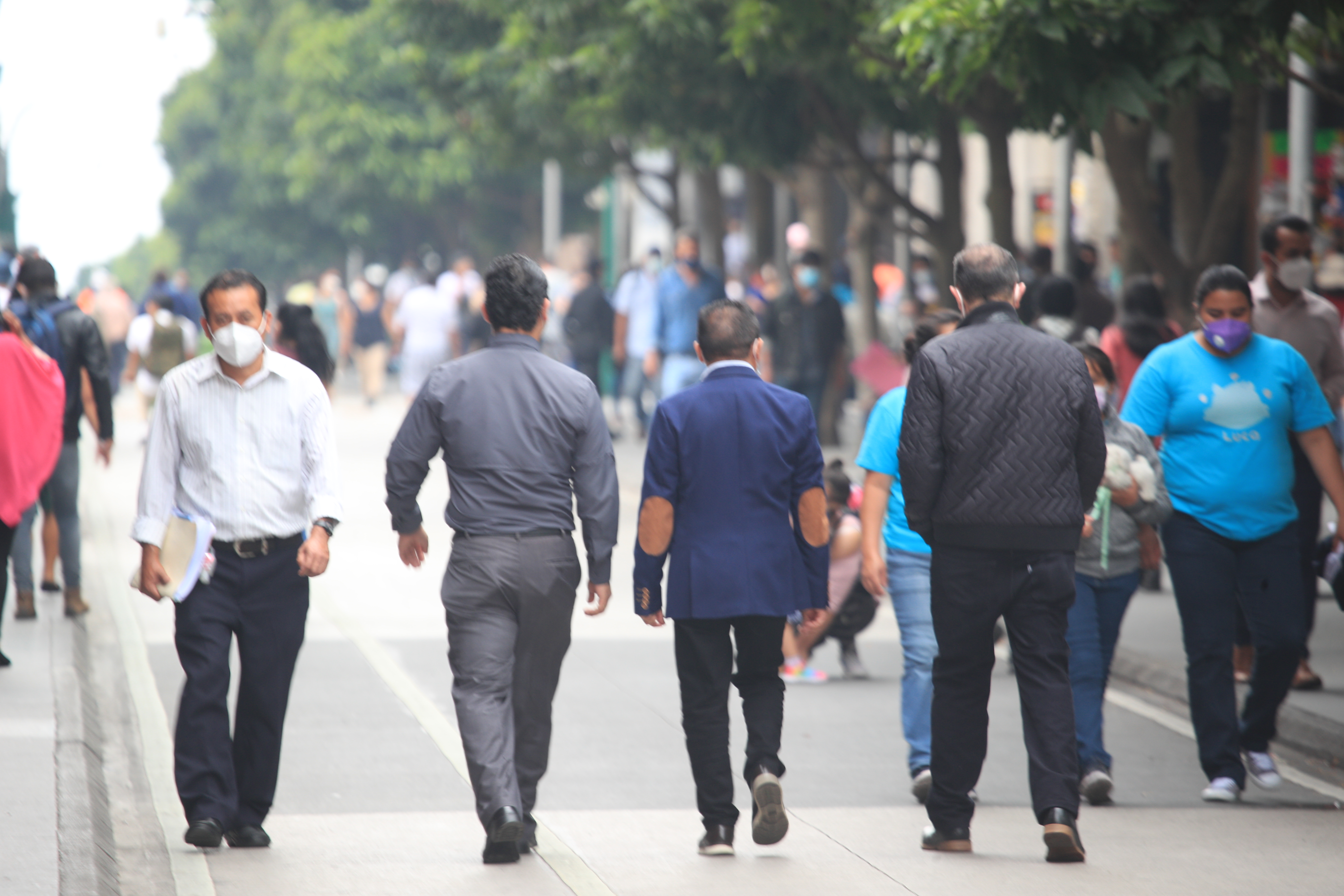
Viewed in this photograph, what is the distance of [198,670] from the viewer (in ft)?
19.1

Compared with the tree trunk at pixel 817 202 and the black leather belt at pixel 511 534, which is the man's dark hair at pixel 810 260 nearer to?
the tree trunk at pixel 817 202

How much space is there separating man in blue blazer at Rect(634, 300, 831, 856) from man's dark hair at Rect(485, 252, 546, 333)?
479 mm

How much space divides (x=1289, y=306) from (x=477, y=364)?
14.0 ft

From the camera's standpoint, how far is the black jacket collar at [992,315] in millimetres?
5871

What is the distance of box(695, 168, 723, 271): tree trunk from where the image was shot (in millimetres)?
25203

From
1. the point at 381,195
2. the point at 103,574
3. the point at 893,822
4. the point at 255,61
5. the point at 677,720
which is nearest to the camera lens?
the point at 893,822

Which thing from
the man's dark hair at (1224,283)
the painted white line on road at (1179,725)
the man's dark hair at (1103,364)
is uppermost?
the man's dark hair at (1224,283)

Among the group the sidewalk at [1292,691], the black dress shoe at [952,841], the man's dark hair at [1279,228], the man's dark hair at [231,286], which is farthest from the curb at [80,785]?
the man's dark hair at [1279,228]

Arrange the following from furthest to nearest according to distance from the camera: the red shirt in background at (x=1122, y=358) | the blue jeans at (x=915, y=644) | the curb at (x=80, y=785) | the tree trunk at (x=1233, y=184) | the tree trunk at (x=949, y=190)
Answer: the tree trunk at (x=949, y=190) < the tree trunk at (x=1233, y=184) < the red shirt in background at (x=1122, y=358) < the blue jeans at (x=915, y=644) < the curb at (x=80, y=785)

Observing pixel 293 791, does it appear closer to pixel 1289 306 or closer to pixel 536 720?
pixel 536 720

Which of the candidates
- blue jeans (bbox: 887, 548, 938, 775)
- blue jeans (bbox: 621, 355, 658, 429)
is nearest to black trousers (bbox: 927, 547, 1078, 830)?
blue jeans (bbox: 887, 548, 938, 775)

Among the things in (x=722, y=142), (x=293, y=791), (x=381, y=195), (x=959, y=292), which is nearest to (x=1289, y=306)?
(x=959, y=292)

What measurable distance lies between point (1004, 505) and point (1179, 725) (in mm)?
3110

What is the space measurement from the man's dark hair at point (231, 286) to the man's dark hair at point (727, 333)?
52.0 inches
